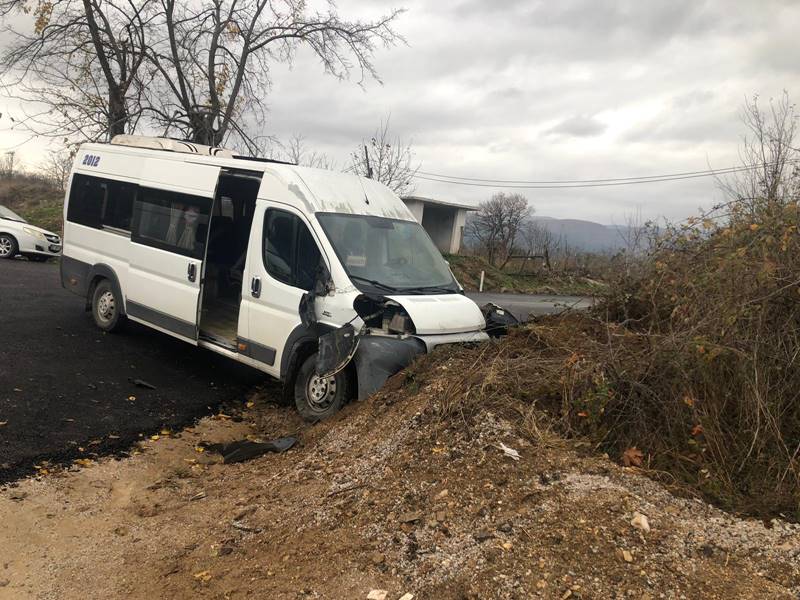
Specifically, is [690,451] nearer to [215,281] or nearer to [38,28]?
[215,281]

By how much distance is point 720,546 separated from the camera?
319cm

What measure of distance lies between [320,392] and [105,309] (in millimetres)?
4477

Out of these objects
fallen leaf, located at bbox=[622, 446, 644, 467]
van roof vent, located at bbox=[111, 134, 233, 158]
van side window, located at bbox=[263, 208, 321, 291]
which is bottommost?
fallen leaf, located at bbox=[622, 446, 644, 467]

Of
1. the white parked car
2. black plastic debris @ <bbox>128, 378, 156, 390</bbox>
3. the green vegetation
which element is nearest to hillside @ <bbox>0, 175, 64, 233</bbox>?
the white parked car

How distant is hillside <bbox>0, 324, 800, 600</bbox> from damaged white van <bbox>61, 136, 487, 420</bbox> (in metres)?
0.83

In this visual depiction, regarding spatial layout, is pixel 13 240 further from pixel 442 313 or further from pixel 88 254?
pixel 442 313

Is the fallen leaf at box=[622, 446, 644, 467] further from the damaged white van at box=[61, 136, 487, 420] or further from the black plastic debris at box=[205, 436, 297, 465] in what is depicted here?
the black plastic debris at box=[205, 436, 297, 465]

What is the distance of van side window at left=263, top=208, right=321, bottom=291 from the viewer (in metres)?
6.14

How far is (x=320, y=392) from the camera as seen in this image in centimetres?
591

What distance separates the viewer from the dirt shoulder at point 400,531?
310 centimetres

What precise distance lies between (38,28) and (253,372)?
1650 centimetres

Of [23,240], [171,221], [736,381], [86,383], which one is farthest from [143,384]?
[23,240]

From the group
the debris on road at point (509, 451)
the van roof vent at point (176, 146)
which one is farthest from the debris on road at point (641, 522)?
the van roof vent at point (176, 146)

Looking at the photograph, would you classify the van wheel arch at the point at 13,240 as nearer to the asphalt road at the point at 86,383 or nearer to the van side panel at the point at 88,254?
the asphalt road at the point at 86,383
